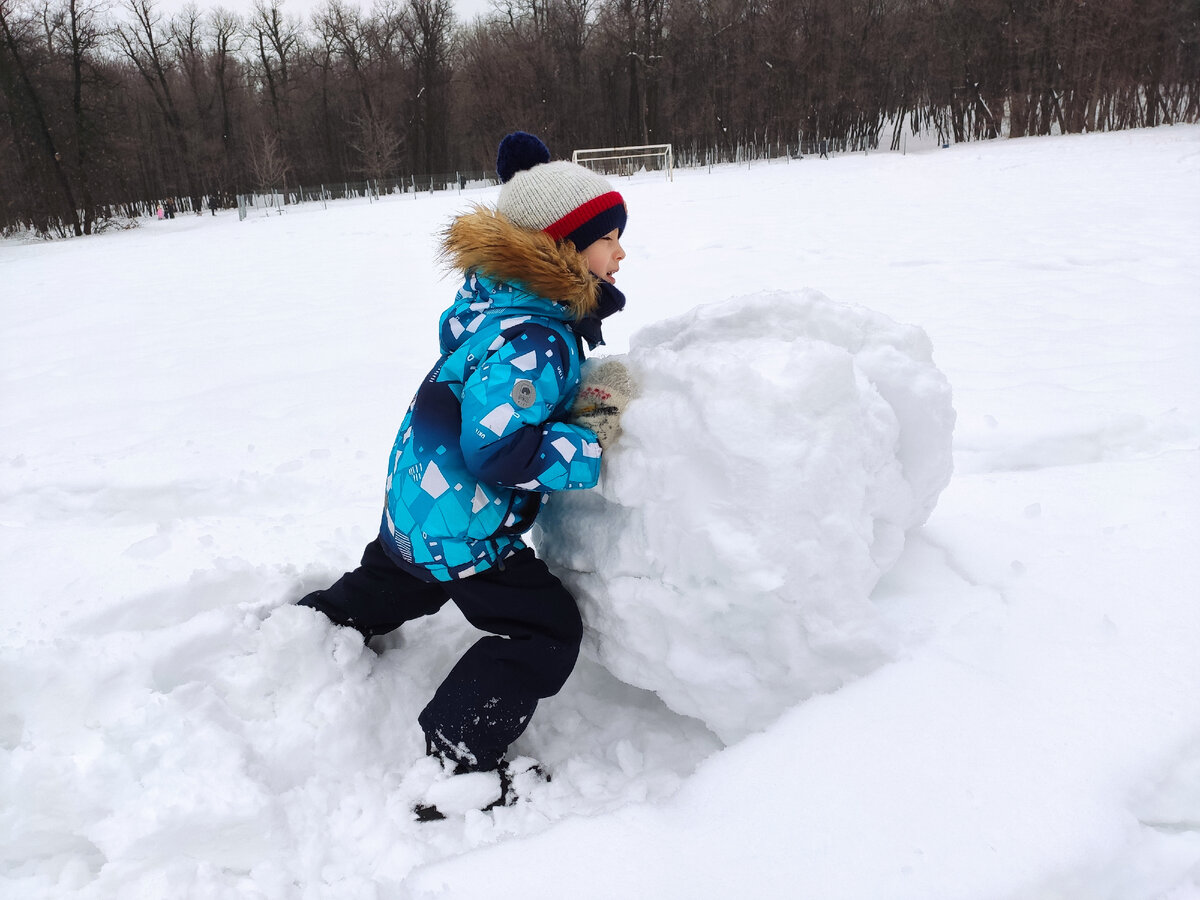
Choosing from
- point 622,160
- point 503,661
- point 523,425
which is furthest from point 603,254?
point 622,160

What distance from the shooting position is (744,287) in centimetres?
568

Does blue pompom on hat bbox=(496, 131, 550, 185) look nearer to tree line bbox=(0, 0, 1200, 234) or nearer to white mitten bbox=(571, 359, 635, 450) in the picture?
white mitten bbox=(571, 359, 635, 450)

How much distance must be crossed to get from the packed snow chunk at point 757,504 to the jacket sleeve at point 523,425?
111 millimetres

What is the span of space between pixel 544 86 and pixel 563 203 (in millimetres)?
36861

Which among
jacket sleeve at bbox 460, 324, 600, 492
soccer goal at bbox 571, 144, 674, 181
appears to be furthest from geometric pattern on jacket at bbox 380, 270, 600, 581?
soccer goal at bbox 571, 144, 674, 181

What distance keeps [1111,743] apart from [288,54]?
47.5m

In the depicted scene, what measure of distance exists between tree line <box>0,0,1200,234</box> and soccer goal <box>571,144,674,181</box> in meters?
3.39

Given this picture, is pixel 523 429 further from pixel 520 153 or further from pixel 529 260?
pixel 520 153

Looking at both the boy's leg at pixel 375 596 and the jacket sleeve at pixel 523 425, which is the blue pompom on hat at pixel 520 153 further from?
the boy's leg at pixel 375 596

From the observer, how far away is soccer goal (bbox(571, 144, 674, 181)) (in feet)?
80.6

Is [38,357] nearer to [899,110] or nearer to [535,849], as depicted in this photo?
[535,849]

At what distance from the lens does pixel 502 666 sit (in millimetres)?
1637

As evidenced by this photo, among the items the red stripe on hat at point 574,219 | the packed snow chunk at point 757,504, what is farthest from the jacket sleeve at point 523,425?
the red stripe on hat at point 574,219

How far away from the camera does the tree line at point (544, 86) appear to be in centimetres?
2248
